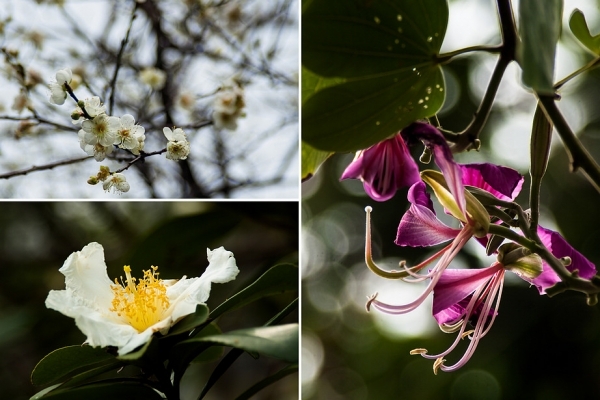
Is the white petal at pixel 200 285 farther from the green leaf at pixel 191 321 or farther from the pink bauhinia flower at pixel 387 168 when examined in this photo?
the pink bauhinia flower at pixel 387 168

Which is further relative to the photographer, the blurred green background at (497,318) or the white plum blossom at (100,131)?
the blurred green background at (497,318)

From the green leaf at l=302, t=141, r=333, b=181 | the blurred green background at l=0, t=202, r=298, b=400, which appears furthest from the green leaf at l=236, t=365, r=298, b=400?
the blurred green background at l=0, t=202, r=298, b=400

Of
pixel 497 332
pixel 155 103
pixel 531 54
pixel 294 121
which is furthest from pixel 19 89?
pixel 497 332

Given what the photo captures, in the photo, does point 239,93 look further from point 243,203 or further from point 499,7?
point 499,7

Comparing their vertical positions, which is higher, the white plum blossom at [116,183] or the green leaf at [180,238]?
the white plum blossom at [116,183]

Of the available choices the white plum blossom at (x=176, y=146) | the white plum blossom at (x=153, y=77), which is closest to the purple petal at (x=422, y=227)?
the white plum blossom at (x=176, y=146)

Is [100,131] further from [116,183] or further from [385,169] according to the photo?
[385,169]

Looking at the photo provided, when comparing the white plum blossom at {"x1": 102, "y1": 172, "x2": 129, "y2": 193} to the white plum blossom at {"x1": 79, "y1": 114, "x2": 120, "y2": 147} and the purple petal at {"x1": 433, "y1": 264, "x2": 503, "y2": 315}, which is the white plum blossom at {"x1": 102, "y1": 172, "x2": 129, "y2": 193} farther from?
the purple petal at {"x1": 433, "y1": 264, "x2": 503, "y2": 315}
